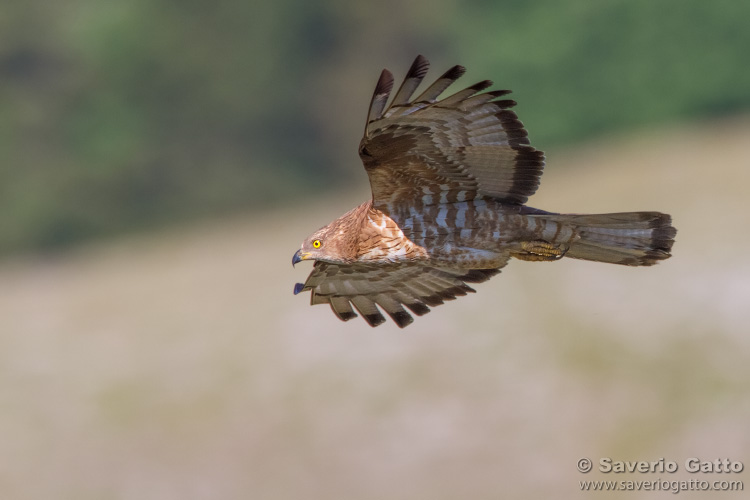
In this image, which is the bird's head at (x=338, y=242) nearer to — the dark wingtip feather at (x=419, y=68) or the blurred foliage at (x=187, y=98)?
the dark wingtip feather at (x=419, y=68)

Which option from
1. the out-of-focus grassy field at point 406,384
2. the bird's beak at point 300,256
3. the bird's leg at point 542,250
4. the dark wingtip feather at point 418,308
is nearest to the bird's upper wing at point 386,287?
the dark wingtip feather at point 418,308

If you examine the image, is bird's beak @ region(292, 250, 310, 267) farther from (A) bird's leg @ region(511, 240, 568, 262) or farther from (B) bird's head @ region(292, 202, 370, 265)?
(A) bird's leg @ region(511, 240, 568, 262)

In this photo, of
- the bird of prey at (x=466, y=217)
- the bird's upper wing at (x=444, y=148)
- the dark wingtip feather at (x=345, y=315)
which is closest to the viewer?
the bird's upper wing at (x=444, y=148)

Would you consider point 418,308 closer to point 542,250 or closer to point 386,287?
point 386,287

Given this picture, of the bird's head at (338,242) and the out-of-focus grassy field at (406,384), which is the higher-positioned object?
the bird's head at (338,242)

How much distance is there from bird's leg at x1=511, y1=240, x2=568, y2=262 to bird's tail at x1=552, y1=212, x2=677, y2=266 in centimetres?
7

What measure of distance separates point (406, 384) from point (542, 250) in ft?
48.0

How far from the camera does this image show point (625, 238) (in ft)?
29.6

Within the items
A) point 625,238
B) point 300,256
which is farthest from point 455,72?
point 300,256

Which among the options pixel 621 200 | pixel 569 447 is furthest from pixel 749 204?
pixel 569 447

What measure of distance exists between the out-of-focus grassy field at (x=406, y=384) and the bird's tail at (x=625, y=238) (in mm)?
11072

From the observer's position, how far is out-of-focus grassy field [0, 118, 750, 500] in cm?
2108

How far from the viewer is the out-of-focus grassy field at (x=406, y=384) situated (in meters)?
21.1

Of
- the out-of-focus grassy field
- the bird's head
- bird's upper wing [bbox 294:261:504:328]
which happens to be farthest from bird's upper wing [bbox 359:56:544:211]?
the out-of-focus grassy field
